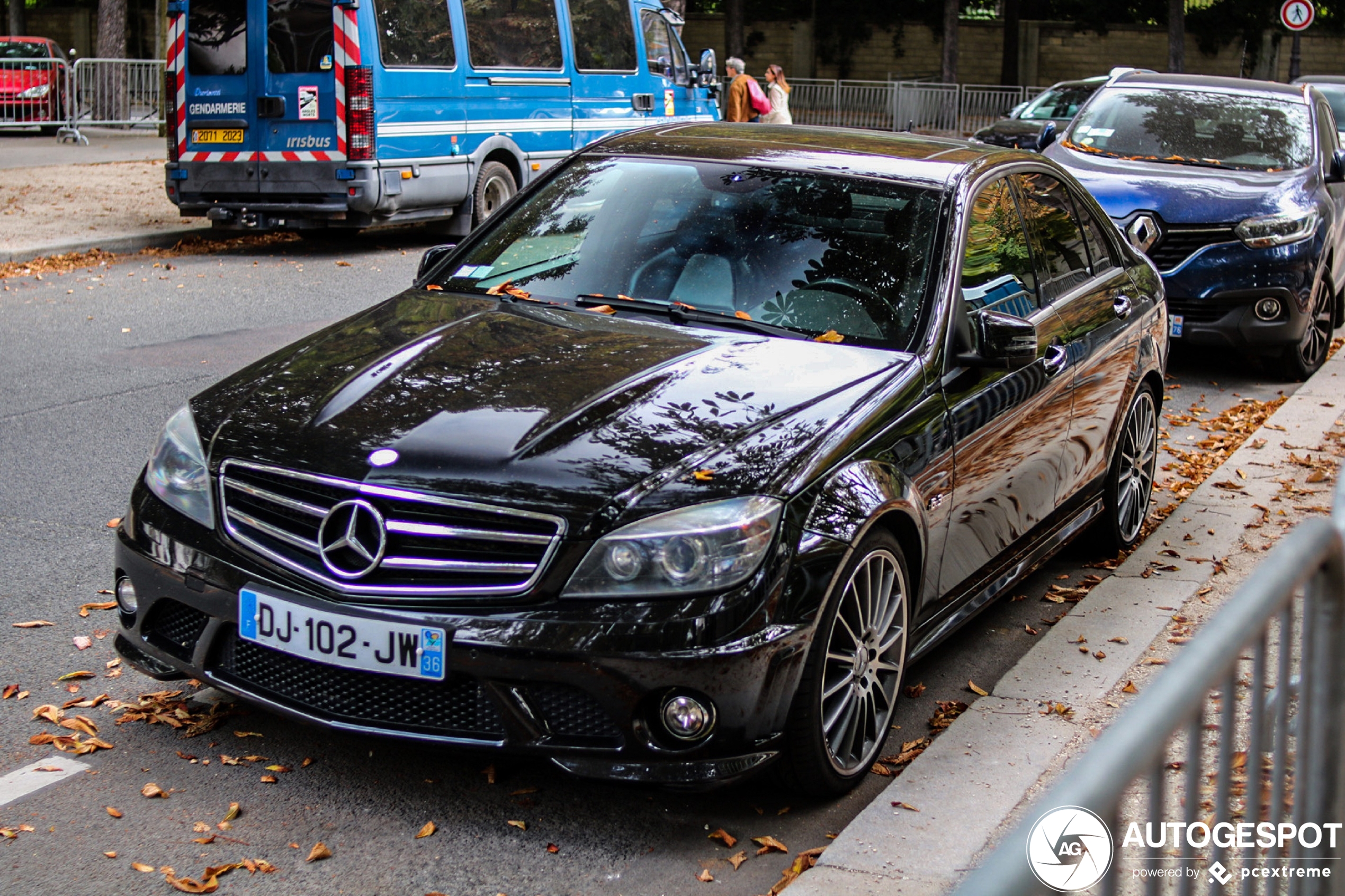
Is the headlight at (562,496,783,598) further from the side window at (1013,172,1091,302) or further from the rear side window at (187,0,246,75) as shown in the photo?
the rear side window at (187,0,246,75)

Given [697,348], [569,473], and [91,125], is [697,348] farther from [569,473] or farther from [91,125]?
[91,125]

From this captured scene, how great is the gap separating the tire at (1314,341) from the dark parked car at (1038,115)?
30.1 ft

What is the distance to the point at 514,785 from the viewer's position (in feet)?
12.5

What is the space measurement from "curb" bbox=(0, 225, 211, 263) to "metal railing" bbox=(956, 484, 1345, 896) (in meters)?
12.2

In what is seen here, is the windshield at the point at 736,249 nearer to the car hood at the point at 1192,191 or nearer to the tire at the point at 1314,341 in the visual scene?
the car hood at the point at 1192,191

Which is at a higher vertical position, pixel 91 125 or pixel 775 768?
pixel 91 125

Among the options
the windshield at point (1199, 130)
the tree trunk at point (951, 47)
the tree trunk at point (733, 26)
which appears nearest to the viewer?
the windshield at point (1199, 130)

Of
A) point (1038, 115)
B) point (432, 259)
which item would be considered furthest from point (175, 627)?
point (1038, 115)

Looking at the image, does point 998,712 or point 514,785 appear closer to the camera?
point 514,785

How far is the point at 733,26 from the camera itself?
152 feet

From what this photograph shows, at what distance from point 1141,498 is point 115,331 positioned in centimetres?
665

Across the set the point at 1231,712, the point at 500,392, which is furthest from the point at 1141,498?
the point at 1231,712

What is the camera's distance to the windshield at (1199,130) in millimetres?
10453

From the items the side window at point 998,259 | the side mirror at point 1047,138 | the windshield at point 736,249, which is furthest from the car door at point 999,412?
the side mirror at point 1047,138
